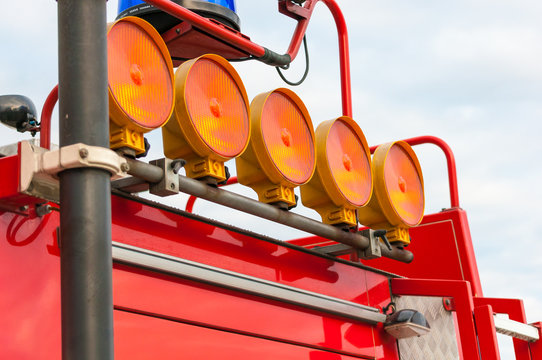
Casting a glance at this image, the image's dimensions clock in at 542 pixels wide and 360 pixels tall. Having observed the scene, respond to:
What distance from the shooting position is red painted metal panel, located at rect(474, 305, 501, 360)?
3574 mm

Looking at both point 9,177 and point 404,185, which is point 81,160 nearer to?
point 9,177

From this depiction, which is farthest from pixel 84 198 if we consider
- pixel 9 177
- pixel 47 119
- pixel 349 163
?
pixel 349 163

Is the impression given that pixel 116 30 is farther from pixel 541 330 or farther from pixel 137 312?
pixel 541 330

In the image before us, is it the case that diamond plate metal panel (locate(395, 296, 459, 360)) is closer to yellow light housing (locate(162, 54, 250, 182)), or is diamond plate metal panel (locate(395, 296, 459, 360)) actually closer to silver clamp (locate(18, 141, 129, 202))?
yellow light housing (locate(162, 54, 250, 182))

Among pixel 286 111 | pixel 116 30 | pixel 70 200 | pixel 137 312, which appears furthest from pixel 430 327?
pixel 70 200

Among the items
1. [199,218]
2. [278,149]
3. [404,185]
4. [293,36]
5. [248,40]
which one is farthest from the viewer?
[404,185]

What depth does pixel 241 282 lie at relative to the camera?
9.53ft

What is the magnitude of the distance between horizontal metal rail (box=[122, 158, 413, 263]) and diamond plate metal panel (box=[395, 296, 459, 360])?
0.26 meters

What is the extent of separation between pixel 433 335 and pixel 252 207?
1.20m

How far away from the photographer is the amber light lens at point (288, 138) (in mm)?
3182

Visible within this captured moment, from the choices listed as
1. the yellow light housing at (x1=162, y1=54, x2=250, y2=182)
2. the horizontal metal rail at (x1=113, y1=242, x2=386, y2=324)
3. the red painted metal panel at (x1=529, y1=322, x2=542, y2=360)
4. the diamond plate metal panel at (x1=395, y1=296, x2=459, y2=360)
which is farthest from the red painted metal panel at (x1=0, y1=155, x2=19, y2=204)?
the red painted metal panel at (x1=529, y1=322, x2=542, y2=360)

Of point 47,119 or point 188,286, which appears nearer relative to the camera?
point 47,119

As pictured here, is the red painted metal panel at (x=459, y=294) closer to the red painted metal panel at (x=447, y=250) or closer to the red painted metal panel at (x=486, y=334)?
the red painted metal panel at (x=486, y=334)

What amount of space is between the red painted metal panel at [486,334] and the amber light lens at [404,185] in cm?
50
